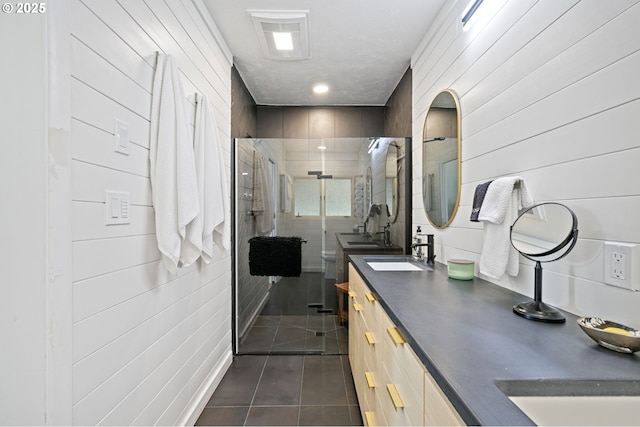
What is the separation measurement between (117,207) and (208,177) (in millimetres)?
628

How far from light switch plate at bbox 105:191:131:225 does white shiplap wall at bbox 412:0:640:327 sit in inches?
61.3

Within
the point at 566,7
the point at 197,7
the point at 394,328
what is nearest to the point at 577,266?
the point at 394,328

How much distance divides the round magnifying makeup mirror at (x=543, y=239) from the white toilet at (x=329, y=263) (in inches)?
77.5

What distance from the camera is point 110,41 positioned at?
3.46ft

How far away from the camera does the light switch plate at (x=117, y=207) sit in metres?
1.04

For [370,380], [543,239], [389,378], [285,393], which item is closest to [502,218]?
[543,239]

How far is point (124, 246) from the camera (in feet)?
3.69

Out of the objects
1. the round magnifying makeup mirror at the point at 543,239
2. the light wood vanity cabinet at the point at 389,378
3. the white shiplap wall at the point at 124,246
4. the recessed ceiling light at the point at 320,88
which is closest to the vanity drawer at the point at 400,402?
the light wood vanity cabinet at the point at 389,378

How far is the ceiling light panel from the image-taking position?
1.89 meters

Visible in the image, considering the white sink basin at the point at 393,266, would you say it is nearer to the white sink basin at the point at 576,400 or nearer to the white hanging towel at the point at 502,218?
the white hanging towel at the point at 502,218

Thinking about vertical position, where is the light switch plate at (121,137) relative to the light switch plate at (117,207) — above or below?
above

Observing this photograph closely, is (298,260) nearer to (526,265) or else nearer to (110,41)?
(526,265)

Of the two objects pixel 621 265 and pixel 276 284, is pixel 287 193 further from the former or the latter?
pixel 621 265

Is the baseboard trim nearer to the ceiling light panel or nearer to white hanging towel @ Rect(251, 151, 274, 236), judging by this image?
white hanging towel @ Rect(251, 151, 274, 236)
